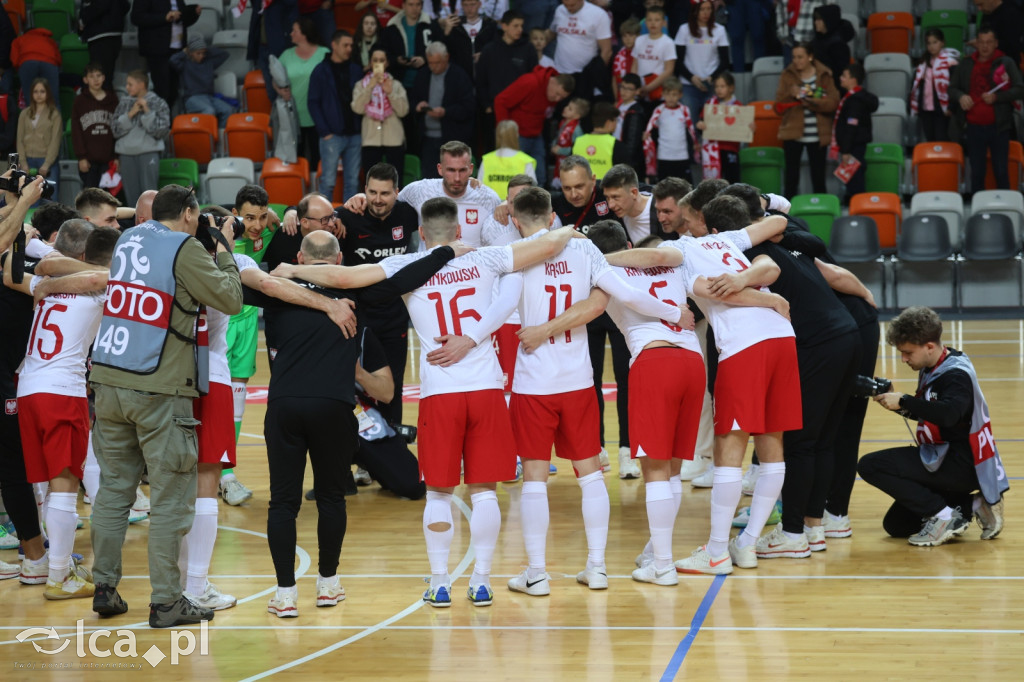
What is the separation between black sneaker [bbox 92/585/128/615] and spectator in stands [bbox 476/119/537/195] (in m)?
7.52

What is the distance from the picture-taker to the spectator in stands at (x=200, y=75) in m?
17.4

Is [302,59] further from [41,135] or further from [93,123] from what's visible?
[41,135]

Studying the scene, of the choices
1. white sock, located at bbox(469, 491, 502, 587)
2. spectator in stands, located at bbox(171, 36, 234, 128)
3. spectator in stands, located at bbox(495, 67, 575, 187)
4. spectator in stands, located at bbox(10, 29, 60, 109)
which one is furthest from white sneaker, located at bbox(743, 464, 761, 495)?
spectator in stands, located at bbox(10, 29, 60, 109)

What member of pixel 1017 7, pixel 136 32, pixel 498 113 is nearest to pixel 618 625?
pixel 498 113

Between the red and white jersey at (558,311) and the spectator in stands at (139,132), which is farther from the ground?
the spectator in stands at (139,132)

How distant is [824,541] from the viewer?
712 cm

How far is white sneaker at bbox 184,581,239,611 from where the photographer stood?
6168 mm

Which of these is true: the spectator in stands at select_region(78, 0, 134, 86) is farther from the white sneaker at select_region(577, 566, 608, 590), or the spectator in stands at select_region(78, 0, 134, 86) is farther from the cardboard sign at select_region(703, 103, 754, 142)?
the white sneaker at select_region(577, 566, 608, 590)

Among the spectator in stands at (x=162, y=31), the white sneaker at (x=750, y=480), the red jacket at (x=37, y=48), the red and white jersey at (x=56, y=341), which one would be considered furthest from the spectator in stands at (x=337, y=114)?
the red and white jersey at (x=56, y=341)

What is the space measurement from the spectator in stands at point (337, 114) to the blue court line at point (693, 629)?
10389 mm

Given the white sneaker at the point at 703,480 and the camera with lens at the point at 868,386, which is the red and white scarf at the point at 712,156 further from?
the camera with lens at the point at 868,386

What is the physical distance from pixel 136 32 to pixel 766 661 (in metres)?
16.6

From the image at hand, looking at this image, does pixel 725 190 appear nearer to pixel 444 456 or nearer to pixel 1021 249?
pixel 444 456

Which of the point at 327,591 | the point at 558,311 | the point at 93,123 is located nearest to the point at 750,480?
the point at 558,311
